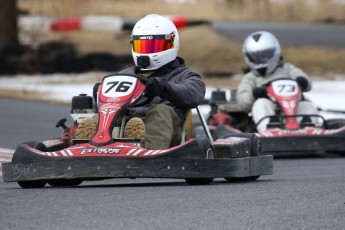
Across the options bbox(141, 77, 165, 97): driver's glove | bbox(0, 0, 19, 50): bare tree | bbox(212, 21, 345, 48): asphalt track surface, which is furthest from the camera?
bbox(212, 21, 345, 48): asphalt track surface

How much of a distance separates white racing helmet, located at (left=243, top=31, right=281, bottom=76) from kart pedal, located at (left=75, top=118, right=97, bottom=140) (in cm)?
601

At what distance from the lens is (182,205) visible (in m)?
6.62

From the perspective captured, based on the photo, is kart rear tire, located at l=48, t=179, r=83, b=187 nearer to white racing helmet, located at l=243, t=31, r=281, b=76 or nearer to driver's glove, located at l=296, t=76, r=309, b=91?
driver's glove, located at l=296, t=76, r=309, b=91

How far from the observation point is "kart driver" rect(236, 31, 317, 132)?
13.5m

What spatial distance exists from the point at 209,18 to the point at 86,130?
27896 millimetres

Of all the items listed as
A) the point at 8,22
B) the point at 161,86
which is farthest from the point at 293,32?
the point at 161,86

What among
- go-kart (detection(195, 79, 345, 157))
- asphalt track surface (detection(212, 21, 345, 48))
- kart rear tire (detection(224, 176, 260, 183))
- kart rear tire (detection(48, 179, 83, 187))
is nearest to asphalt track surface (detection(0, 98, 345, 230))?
kart rear tire (detection(224, 176, 260, 183))

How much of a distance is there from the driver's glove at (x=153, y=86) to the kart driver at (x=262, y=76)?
4770mm

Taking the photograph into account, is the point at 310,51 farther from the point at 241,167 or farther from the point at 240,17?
the point at 241,167

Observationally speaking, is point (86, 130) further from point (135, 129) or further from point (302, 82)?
point (302, 82)

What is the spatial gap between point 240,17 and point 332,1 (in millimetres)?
2726

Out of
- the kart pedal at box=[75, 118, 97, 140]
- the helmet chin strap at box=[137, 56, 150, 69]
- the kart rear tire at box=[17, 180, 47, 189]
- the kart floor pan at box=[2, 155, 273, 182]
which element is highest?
the helmet chin strap at box=[137, 56, 150, 69]

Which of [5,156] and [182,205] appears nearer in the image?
[182,205]

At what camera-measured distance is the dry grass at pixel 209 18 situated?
26062 mm
